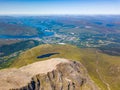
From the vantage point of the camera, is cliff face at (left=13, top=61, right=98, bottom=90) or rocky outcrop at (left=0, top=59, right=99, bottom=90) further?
cliff face at (left=13, top=61, right=98, bottom=90)

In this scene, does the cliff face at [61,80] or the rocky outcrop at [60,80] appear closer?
the rocky outcrop at [60,80]

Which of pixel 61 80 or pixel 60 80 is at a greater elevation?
pixel 60 80

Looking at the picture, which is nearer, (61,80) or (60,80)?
(60,80)

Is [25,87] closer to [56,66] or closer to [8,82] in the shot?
[8,82]

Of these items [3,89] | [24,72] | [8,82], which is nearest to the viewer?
[3,89]

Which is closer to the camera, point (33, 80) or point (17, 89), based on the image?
point (17, 89)

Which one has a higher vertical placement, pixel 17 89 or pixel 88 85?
pixel 17 89

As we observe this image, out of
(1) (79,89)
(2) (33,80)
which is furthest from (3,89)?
(1) (79,89)

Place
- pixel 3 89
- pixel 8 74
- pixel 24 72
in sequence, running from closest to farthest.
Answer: pixel 3 89
pixel 8 74
pixel 24 72
